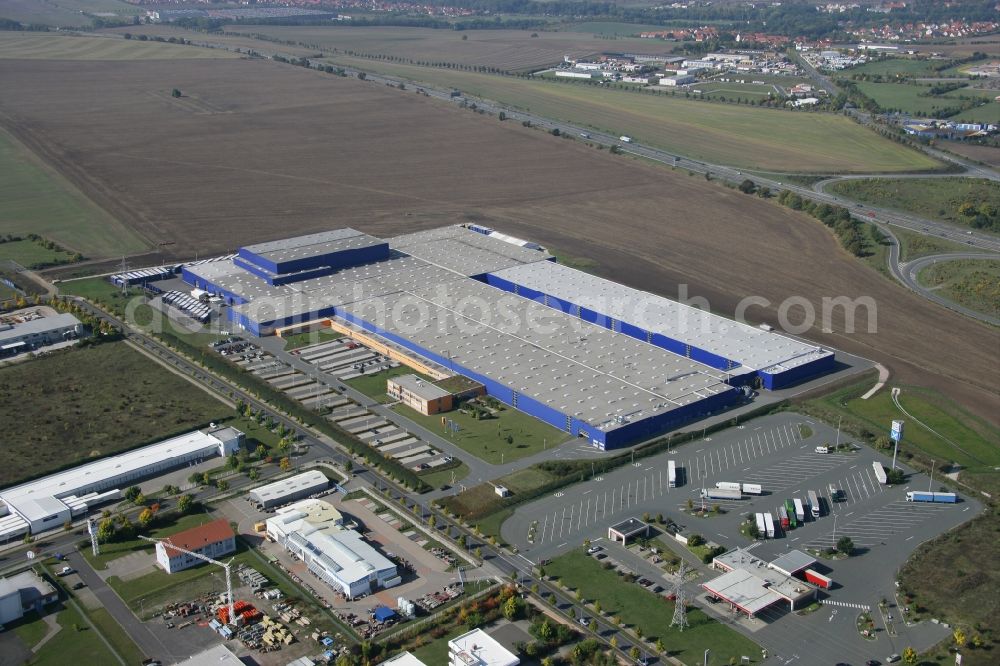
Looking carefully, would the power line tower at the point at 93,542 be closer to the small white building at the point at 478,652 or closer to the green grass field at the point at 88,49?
the small white building at the point at 478,652

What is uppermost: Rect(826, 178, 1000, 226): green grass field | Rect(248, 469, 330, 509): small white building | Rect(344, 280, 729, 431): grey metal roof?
Rect(826, 178, 1000, 226): green grass field

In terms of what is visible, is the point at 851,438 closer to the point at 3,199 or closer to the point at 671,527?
the point at 671,527

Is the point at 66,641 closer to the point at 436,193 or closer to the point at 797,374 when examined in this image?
the point at 797,374

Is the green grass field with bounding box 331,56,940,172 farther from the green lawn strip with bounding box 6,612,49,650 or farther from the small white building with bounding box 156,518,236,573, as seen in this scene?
the green lawn strip with bounding box 6,612,49,650

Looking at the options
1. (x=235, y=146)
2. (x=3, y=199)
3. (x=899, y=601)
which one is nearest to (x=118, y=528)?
(x=899, y=601)

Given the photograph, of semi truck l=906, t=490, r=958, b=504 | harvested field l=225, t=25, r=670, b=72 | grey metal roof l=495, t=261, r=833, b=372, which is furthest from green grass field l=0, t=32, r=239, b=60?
semi truck l=906, t=490, r=958, b=504

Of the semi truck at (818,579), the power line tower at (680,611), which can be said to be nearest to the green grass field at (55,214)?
the power line tower at (680,611)
